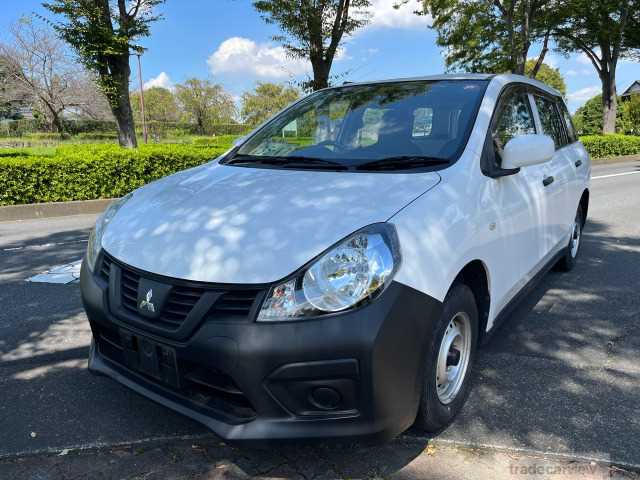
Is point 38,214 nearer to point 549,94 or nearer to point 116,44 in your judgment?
point 116,44

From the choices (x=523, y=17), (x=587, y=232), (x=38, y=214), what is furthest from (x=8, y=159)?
(x=523, y=17)

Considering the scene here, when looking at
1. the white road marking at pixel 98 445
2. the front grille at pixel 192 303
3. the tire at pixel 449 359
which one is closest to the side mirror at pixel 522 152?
the tire at pixel 449 359

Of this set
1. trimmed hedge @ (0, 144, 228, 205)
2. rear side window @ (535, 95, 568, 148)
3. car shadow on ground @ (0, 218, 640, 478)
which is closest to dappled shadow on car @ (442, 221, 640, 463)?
car shadow on ground @ (0, 218, 640, 478)

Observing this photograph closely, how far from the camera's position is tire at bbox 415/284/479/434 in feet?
6.90

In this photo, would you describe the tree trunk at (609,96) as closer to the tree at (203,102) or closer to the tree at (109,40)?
the tree at (109,40)

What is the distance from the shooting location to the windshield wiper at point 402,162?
2.54 metres

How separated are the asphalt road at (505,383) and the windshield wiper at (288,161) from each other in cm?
148

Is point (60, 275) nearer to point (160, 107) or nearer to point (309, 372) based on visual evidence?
point (309, 372)

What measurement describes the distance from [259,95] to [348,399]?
75.1m

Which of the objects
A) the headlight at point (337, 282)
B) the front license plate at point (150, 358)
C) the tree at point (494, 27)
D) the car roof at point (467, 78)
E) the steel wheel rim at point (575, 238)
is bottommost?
the steel wheel rim at point (575, 238)

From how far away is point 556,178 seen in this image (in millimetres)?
3615

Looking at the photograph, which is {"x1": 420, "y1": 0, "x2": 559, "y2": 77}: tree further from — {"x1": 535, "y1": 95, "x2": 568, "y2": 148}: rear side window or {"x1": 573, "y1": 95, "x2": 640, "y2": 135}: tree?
{"x1": 573, "y1": 95, "x2": 640, "y2": 135}: tree

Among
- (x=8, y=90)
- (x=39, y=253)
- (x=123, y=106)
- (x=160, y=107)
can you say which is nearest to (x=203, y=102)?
(x=160, y=107)

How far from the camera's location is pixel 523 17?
18641 millimetres
